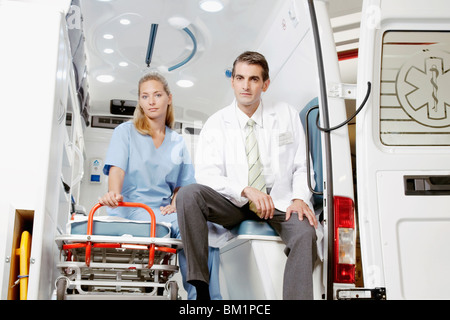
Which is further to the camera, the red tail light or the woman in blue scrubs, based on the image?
the woman in blue scrubs

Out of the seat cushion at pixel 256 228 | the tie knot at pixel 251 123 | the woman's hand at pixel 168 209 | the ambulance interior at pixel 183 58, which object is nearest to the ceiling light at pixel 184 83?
the ambulance interior at pixel 183 58

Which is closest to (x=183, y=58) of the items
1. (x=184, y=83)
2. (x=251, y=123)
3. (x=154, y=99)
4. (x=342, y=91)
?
(x=184, y=83)

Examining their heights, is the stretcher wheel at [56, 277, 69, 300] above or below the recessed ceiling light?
below

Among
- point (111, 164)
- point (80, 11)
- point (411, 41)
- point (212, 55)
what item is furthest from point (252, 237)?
point (80, 11)

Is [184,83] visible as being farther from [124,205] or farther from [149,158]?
[124,205]

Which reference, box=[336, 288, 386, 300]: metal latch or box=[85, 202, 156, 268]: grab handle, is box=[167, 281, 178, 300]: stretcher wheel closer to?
box=[85, 202, 156, 268]: grab handle

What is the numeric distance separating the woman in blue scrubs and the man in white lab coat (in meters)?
0.16

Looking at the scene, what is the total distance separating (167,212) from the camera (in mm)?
2855

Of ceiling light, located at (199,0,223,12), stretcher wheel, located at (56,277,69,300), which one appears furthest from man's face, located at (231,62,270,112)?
stretcher wheel, located at (56,277,69,300)

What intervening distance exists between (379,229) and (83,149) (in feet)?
6.21

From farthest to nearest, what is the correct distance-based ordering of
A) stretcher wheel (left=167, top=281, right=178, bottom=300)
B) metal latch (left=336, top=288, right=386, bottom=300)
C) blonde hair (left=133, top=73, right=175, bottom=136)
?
blonde hair (left=133, top=73, right=175, bottom=136) < stretcher wheel (left=167, top=281, right=178, bottom=300) < metal latch (left=336, top=288, right=386, bottom=300)

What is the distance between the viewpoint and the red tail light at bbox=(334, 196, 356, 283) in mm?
2436
